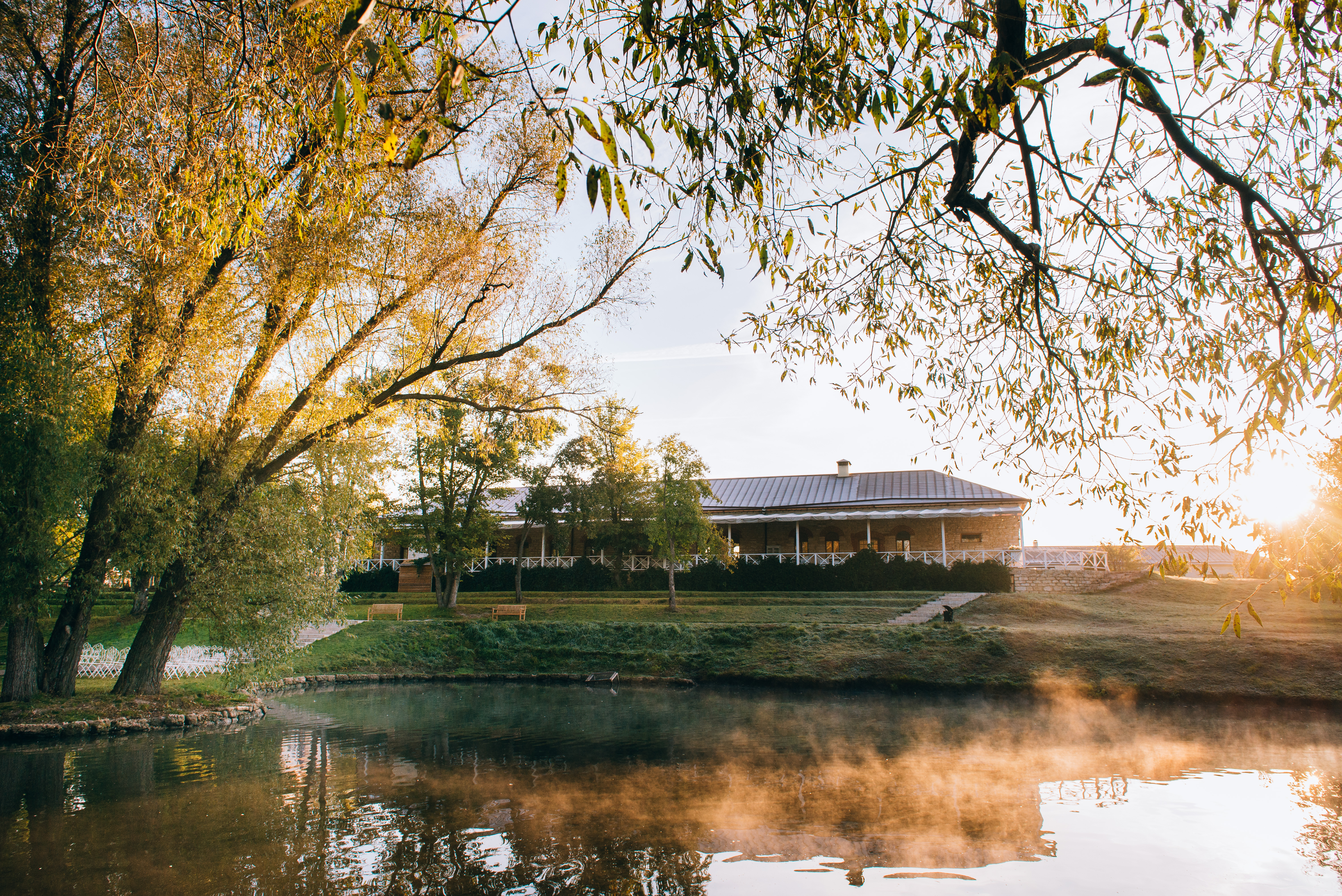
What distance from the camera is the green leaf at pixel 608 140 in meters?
2.65

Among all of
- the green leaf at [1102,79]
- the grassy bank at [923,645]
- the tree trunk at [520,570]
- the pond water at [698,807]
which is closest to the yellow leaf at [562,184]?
the green leaf at [1102,79]

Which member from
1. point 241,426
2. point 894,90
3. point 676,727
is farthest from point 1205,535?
point 241,426

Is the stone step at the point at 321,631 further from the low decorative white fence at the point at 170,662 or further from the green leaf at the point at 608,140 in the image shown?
the green leaf at the point at 608,140

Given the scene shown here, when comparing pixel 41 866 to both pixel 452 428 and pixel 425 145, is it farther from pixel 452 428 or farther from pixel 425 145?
pixel 452 428

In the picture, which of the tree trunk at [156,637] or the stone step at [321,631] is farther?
the stone step at [321,631]

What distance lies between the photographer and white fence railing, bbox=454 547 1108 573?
27062mm

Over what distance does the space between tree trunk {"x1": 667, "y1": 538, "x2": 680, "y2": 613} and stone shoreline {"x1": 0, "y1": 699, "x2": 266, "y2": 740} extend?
13381mm

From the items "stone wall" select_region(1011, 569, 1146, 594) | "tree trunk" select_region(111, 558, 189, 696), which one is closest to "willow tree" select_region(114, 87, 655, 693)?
"tree trunk" select_region(111, 558, 189, 696)

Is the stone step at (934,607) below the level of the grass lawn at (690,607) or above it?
above

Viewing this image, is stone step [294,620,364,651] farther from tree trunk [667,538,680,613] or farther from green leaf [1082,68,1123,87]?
green leaf [1082,68,1123,87]

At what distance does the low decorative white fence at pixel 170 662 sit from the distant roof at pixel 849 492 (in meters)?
20.5

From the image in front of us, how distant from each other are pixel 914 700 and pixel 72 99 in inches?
596

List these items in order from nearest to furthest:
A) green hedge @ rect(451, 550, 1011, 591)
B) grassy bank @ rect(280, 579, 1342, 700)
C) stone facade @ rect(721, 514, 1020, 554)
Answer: grassy bank @ rect(280, 579, 1342, 700) < green hedge @ rect(451, 550, 1011, 591) < stone facade @ rect(721, 514, 1020, 554)

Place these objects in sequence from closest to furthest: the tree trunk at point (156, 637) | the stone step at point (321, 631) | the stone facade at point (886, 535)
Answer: the tree trunk at point (156, 637) → the stone step at point (321, 631) → the stone facade at point (886, 535)
